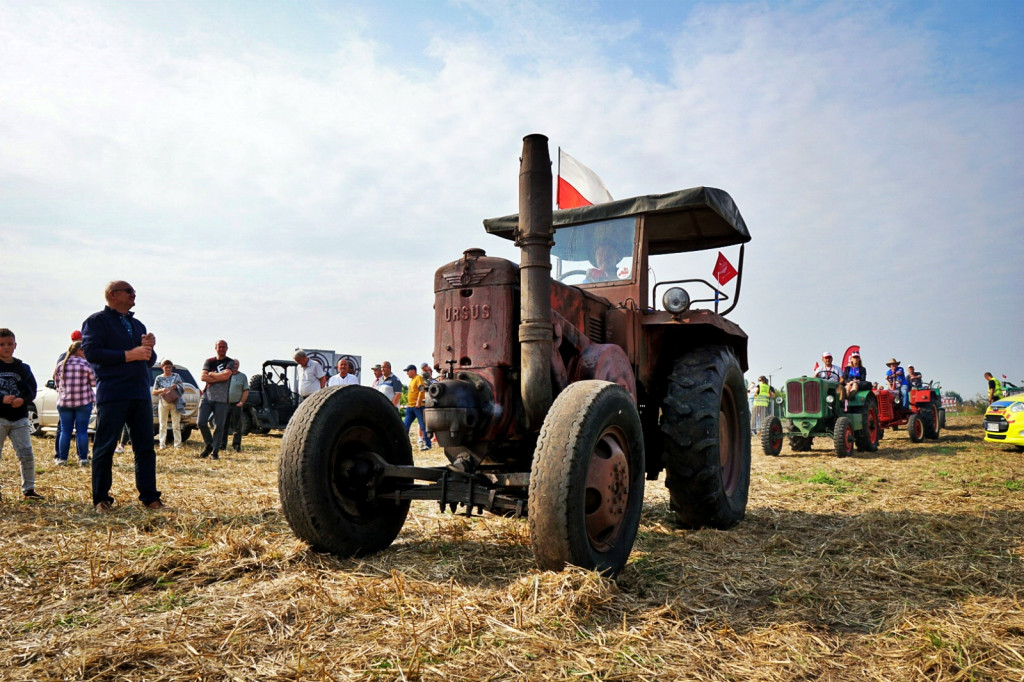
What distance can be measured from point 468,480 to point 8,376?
513 cm

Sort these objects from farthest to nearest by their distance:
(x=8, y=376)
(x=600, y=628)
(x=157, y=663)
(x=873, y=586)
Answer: (x=8, y=376) → (x=873, y=586) → (x=600, y=628) → (x=157, y=663)

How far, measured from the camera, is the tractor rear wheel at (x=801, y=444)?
1341cm

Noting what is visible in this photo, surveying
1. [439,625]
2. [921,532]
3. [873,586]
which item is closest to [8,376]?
[439,625]

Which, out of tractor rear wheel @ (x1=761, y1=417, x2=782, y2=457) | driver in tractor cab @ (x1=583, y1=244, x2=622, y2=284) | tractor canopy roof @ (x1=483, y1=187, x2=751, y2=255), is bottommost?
tractor rear wheel @ (x1=761, y1=417, x2=782, y2=457)

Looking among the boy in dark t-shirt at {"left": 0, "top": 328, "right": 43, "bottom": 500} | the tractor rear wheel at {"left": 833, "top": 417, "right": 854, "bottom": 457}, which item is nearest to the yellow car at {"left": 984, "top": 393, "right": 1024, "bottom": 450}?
the tractor rear wheel at {"left": 833, "top": 417, "right": 854, "bottom": 457}

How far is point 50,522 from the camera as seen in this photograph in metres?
5.05

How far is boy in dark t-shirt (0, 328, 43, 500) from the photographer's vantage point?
6172 millimetres

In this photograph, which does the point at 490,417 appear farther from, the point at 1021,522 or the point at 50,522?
the point at 1021,522

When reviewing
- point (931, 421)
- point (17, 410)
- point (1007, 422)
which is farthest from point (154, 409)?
point (931, 421)

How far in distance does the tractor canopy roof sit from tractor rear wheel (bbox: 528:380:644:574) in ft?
6.25

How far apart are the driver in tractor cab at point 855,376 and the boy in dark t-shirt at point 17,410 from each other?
41.7 feet

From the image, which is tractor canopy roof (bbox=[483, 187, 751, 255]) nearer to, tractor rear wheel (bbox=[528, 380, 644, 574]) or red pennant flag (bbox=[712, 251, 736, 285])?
red pennant flag (bbox=[712, 251, 736, 285])

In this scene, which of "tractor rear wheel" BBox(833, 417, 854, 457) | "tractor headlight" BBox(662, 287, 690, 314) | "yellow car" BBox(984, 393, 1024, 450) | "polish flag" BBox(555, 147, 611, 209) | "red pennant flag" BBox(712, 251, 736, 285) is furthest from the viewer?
"yellow car" BBox(984, 393, 1024, 450)

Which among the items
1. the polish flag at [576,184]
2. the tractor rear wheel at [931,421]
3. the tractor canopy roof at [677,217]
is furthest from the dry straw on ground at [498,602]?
the tractor rear wheel at [931,421]
